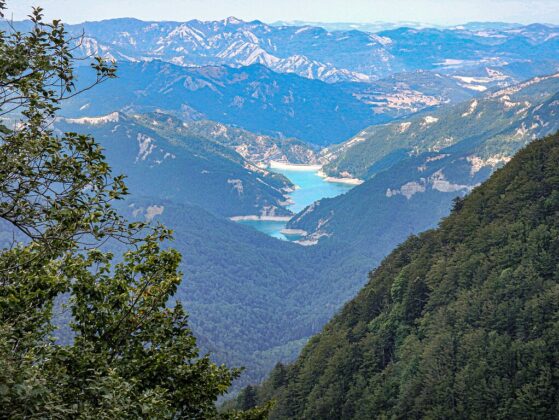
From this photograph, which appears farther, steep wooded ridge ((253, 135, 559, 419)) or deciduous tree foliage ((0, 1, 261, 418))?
steep wooded ridge ((253, 135, 559, 419))

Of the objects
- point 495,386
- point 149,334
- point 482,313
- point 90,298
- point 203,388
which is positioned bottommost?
point 495,386

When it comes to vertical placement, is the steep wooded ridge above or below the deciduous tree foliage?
below

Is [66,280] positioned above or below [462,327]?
above

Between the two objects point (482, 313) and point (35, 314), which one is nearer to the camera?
point (35, 314)

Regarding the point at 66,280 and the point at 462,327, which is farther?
the point at 462,327

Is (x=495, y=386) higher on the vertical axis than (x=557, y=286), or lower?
lower

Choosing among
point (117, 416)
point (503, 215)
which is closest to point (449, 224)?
point (503, 215)

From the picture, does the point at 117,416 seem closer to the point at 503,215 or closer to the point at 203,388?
the point at 203,388
